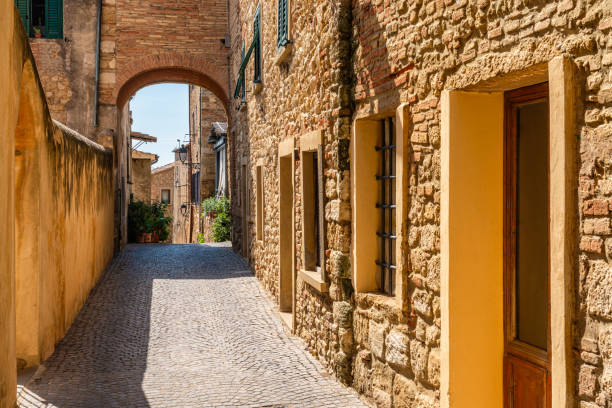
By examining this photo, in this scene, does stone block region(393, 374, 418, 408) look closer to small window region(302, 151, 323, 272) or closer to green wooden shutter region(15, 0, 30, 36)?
small window region(302, 151, 323, 272)

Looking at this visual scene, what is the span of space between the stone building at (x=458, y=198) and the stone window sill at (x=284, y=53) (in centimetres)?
47

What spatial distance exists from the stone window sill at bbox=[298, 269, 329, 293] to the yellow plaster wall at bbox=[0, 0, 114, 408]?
2607mm

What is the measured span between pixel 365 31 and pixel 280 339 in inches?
151

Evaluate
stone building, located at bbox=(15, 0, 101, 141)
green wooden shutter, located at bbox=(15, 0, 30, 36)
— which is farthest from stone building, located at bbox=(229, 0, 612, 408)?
green wooden shutter, located at bbox=(15, 0, 30, 36)

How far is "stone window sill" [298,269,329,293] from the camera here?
6.21 meters

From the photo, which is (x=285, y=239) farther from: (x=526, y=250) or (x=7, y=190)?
(x=526, y=250)

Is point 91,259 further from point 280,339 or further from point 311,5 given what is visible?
point 311,5

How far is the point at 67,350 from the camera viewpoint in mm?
7031

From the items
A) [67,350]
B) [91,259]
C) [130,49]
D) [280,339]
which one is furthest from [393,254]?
[130,49]

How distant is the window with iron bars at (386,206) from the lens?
16.8ft

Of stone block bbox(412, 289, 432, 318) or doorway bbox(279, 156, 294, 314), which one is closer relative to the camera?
stone block bbox(412, 289, 432, 318)

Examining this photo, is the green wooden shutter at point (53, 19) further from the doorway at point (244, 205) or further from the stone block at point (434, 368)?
the stone block at point (434, 368)

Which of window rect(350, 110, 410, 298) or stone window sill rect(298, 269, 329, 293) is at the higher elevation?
window rect(350, 110, 410, 298)

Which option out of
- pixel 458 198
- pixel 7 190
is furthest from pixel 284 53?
pixel 458 198
